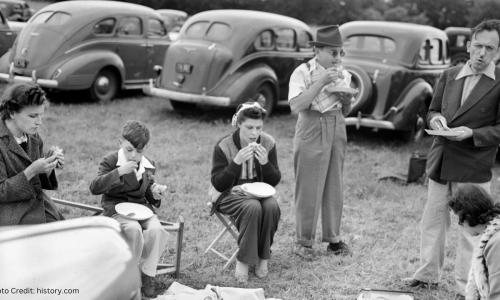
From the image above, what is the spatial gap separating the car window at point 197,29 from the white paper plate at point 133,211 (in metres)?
6.91

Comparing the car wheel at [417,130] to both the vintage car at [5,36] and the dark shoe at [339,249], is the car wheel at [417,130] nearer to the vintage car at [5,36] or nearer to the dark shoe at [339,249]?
the dark shoe at [339,249]

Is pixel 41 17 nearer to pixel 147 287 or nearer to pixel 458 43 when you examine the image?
pixel 147 287

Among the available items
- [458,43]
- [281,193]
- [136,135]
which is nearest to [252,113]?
[136,135]

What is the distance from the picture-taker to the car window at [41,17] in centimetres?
1080

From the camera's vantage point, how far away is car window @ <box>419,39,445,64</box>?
968 cm

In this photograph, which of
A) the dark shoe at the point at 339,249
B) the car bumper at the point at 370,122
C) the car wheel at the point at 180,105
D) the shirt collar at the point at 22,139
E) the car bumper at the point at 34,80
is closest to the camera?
the shirt collar at the point at 22,139

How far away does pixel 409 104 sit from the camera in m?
8.94

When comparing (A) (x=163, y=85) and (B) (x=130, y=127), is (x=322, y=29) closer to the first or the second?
(B) (x=130, y=127)

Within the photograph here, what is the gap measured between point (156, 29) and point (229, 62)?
11.1 feet

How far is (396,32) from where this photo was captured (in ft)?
31.7

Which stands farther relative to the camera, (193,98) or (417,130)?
(193,98)

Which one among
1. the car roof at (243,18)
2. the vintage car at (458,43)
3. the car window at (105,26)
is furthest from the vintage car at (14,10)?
the vintage car at (458,43)

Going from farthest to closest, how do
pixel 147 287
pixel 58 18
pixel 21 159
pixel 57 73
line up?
1. pixel 58 18
2. pixel 57 73
3. pixel 147 287
4. pixel 21 159

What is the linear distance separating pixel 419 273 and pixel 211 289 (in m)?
1.67
